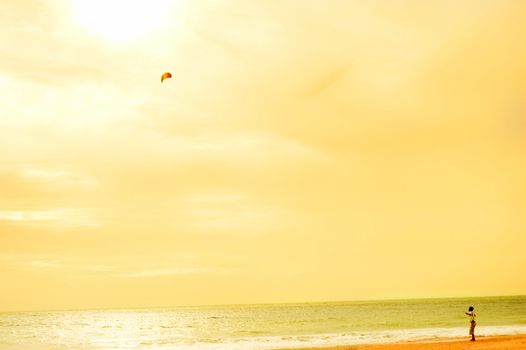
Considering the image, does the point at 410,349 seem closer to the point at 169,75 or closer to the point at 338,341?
the point at 338,341

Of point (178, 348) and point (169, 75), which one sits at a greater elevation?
point (169, 75)

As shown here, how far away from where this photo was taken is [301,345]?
37.2 m

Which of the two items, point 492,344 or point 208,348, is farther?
point 208,348

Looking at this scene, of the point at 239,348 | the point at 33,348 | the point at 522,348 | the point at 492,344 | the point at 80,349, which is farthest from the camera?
the point at 33,348

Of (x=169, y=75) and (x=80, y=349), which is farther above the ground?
(x=169, y=75)

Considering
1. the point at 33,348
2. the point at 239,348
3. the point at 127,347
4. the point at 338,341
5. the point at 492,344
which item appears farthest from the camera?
the point at 33,348

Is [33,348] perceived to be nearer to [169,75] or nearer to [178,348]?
[178,348]

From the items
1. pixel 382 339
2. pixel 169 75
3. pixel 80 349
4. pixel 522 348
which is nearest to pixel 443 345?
pixel 522 348

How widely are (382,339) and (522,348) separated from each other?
14.0 meters

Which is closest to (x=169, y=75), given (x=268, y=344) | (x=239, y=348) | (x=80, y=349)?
(x=239, y=348)

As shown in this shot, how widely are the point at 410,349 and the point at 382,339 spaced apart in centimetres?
970

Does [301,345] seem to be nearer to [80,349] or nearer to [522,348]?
[522,348]

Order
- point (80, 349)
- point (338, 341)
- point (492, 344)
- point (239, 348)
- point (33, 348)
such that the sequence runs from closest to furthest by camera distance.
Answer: point (492, 344) < point (239, 348) < point (338, 341) < point (80, 349) < point (33, 348)

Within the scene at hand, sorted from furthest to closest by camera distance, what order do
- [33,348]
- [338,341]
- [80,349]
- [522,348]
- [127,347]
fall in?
[33,348], [80,349], [127,347], [338,341], [522,348]
